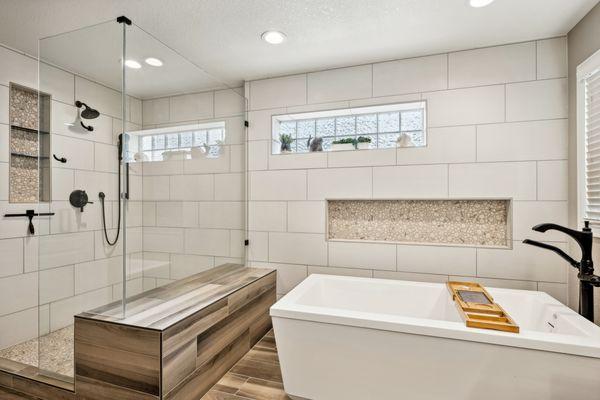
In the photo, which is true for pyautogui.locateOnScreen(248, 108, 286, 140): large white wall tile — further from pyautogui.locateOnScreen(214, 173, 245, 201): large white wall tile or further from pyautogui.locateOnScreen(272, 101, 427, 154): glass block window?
pyautogui.locateOnScreen(214, 173, 245, 201): large white wall tile

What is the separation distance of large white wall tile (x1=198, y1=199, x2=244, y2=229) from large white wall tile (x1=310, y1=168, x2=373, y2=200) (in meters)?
0.70

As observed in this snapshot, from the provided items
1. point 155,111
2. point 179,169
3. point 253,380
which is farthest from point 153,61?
point 253,380

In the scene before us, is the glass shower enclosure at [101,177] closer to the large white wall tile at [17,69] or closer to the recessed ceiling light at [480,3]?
the large white wall tile at [17,69]

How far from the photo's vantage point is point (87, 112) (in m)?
1.87

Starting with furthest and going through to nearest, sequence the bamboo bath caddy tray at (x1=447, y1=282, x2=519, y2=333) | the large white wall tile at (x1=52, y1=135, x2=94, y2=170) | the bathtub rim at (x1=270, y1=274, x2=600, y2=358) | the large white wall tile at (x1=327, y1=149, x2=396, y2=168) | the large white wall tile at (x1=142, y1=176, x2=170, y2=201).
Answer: the large white wall tile at (x1=327, y1=149, x2=396, y2=168) < the large white wall tile at (x1=142, y1=176, x2=170, y2=201) < the large white wall tile at (x1=52, y1=135, x2=94, y2=170) < the bamboo bath caddy tray at (x1=447, y1=282, x2=519, y2=333) < the bathtub rim at (x1=270, y1=274, x2=600, y2=358)

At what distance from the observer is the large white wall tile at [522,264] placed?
87.8 inches

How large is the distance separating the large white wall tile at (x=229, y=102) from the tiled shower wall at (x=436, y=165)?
133mm

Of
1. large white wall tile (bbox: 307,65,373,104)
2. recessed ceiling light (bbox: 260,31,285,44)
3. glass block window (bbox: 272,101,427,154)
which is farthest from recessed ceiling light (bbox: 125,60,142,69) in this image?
large white wall tile (bbox: 307,65,373,104)

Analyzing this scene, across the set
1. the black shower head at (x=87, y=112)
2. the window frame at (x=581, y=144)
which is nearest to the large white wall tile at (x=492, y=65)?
the window frame at (x=581, y=144)

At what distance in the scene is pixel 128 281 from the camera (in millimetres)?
1827

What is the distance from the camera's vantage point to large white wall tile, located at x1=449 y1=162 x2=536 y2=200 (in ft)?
7.46

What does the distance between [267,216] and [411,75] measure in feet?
5.77

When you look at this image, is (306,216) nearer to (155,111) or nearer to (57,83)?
(155,111)

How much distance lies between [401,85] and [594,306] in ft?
6.56
